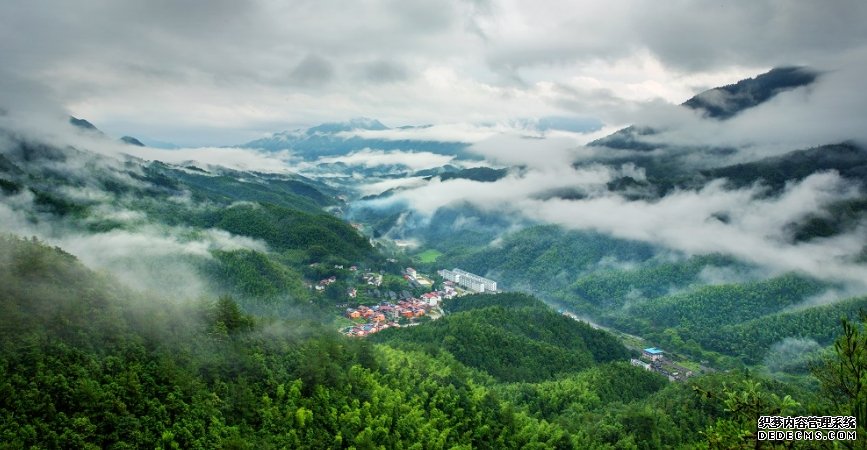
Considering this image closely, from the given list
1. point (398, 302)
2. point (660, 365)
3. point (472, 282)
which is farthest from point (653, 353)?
point (472, 282)

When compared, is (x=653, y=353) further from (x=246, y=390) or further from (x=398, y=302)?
(x=246, y=390)

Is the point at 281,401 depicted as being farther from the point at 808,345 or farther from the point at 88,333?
the point at 808,345

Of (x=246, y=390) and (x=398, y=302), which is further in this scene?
(x=398, y=302)

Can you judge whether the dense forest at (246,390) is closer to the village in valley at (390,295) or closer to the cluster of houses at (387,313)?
the cluster of houses at (387,313)

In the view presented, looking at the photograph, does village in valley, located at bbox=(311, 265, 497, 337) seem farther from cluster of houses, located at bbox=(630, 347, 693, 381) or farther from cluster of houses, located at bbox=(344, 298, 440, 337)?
cluster of houses, located at bbox=(630, 347, 693, 381)

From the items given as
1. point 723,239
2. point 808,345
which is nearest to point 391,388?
point 808,345

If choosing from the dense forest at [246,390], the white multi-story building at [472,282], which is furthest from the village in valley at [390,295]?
the dense forest at [246,390]
